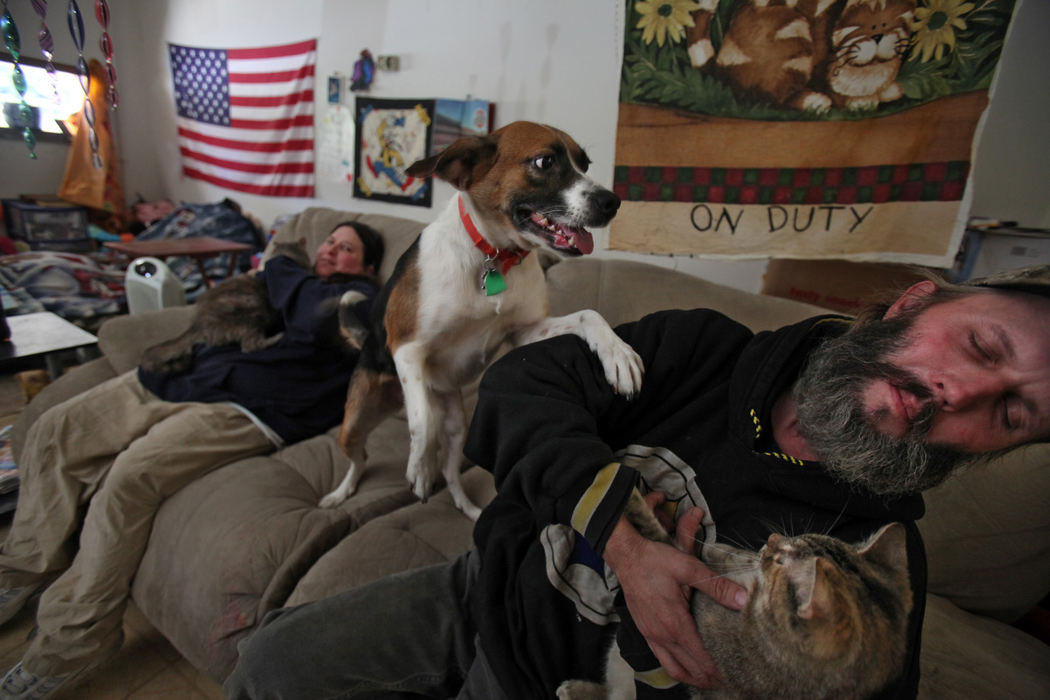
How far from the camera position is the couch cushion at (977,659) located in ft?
3.22

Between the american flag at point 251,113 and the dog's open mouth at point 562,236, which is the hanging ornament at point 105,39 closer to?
the dog's open mouth at point 562,236

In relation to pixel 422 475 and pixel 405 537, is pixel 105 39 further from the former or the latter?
pixel 405 537

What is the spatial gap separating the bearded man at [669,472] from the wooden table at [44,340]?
1.97m

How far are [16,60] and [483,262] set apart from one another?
3.02 feet

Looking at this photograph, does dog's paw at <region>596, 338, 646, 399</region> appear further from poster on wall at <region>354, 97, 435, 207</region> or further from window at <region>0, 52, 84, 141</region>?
poster on wall at <region>354, 97, 435, 207</region>

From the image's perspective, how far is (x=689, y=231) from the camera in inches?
75.4

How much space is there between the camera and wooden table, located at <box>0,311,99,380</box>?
7.14 feet

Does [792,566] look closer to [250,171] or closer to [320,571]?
[320,571]

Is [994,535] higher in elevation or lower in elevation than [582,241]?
lower

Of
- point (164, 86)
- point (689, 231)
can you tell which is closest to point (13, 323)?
point (164, 86)

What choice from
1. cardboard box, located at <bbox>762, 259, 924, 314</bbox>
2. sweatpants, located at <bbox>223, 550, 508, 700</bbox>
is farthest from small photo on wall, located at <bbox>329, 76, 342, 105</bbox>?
sweatpants, located at <bbox>223, 550, 508, 700</bbox>

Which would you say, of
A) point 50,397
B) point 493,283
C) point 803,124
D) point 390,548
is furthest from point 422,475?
point 50,397

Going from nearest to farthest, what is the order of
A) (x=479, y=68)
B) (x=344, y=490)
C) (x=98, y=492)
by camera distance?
(x=98, y=492) < (x=344, y=490) < (x=479, y=68)

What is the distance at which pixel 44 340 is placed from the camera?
233 cm
